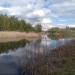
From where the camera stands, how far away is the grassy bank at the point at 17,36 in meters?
65.7

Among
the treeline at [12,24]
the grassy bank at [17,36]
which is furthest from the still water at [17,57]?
the treeline at [12,24]

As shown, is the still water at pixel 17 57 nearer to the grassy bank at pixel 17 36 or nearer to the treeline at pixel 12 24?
the grassy bank at pixel 17 36

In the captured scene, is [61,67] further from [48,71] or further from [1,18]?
[1,18]

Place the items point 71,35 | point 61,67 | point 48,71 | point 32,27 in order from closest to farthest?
point 48,71 < point 61,67 < point 71,35 < point 32,27

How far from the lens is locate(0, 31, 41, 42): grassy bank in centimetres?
6569

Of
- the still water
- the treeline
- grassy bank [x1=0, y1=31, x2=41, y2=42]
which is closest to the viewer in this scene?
the still water

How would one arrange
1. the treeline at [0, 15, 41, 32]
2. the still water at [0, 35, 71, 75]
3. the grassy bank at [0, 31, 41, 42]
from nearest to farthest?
the still water at [0, 35, 71, 75], the grassy bank at [0, 31, 41, 42], the treeline at [0, 15, 41, 32]

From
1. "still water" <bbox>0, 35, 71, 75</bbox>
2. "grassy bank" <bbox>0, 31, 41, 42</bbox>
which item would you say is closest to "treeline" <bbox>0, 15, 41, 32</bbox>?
"grassy bank" <bbox>0, 31, 41, 42</bbox>

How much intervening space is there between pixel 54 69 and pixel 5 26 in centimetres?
6428

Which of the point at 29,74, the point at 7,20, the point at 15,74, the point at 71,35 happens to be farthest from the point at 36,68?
the point at 7,20

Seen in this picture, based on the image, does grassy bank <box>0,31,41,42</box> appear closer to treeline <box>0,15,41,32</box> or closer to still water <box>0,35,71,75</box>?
treeline <box>0,15,41,32</box>

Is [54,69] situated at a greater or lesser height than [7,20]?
lesser

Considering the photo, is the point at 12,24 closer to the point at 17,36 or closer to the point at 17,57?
the point at 17,36

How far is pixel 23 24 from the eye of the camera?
3637 inches
